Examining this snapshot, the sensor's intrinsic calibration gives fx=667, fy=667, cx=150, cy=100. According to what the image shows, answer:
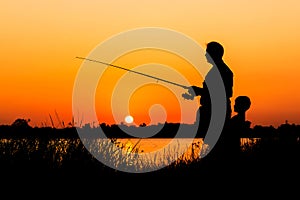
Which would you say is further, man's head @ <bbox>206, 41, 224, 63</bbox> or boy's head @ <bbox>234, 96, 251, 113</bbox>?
boy's head @ <bbox>234, 96, 251, 113</bbox>

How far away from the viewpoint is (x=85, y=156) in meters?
12.1

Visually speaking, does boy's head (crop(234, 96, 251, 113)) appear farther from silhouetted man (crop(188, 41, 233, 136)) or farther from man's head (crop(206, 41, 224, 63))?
man's head (crop(206, 41, 224, 63))

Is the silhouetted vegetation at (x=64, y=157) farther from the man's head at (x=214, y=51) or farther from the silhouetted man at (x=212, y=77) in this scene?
the man's head at (x=214, y=51)

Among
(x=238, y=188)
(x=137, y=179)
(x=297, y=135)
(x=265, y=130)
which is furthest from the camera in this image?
(x=265, y=130)

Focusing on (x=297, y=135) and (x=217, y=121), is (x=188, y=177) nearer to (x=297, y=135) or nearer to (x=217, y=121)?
(x=217, y=121)

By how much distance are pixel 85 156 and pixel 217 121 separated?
8.13 ft

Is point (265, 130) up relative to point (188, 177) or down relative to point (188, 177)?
up

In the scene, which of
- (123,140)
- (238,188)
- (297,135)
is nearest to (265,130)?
(297,135)

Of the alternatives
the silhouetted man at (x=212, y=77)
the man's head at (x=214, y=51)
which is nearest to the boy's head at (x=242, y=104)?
the silhouetted man at (x=212, y=77)

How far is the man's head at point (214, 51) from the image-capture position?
1162 centimetres

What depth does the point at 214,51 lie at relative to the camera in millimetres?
11617

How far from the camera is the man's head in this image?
38.1 feet

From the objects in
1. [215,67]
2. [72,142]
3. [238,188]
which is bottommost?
[238,188]

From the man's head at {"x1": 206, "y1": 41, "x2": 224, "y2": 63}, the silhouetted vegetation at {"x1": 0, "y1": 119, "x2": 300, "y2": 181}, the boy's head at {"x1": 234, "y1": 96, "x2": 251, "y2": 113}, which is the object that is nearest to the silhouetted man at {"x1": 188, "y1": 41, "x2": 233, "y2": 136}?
the man's head at {"x1": 206, "y1": 41, "x2": 224, "y2": 63}
